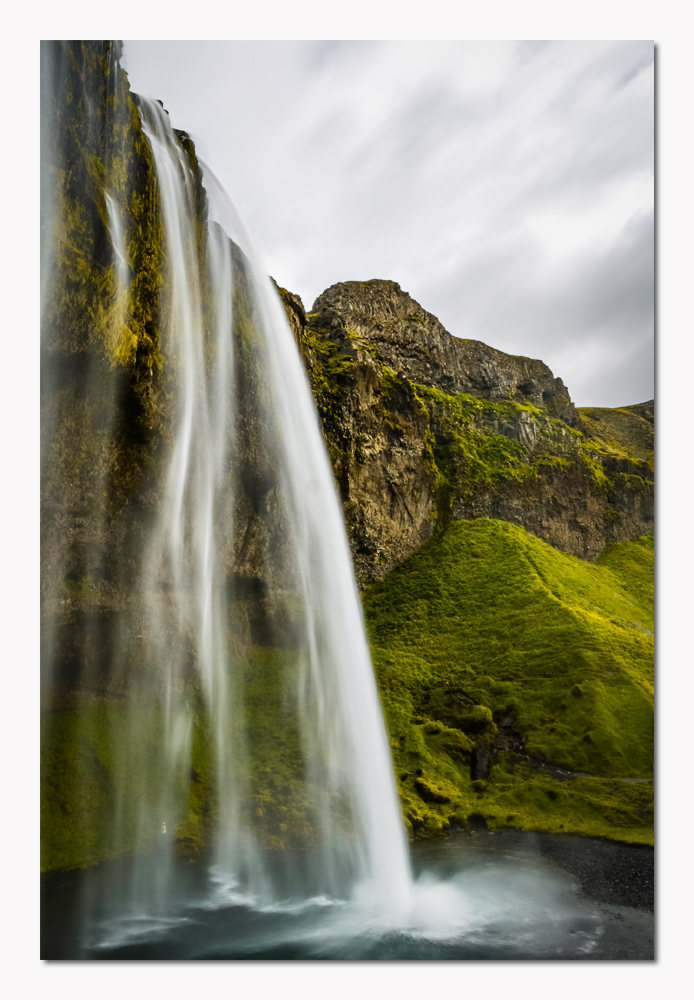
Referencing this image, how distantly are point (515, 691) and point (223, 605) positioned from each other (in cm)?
744

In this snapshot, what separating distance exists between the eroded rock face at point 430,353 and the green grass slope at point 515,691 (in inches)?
406

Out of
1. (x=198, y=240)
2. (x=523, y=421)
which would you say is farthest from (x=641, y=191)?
(x=523, y=421)

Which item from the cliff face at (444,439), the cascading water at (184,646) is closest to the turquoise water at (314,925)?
the cascading water at (184,646)

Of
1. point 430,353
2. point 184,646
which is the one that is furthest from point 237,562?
point 430,353

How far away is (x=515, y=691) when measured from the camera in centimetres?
1280

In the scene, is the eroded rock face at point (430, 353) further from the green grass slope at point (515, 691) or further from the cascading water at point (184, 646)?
the cascading water at point (184, 646)

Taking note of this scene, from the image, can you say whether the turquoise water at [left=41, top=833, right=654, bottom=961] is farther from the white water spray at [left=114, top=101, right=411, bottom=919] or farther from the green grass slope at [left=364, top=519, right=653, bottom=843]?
the green grass slope at [left=364, top=519, right=653, bottom=843]

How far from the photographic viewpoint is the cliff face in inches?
728

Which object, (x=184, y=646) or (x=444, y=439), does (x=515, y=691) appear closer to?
(x=184, y=646)

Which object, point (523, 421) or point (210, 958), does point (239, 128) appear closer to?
point (210, 958)

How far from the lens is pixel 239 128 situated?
8469 mm

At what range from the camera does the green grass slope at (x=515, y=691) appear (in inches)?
383

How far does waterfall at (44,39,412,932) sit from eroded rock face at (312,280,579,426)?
14.2m

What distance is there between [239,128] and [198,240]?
193cm
